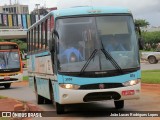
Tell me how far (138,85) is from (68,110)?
3.05 m

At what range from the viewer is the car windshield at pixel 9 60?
31078mm

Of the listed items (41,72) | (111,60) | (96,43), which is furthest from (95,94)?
(41,72)

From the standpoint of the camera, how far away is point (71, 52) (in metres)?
13.3

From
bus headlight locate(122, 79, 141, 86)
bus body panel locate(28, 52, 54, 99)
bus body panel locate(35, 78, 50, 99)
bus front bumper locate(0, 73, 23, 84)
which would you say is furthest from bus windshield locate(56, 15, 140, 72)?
bus front bumper locate(0, 73, 23, 84)

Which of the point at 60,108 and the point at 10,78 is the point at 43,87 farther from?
the point at 10,78

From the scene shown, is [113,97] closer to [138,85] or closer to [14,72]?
[138,85]

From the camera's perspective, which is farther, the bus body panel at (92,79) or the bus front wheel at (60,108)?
the bus front wheel at (60,108)

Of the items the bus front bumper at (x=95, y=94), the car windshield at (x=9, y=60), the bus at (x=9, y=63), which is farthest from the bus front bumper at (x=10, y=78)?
the bus front bumper at (x=95, y=94)

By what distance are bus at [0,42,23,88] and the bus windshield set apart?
1769cm

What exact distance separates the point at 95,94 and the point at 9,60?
19.0 metres

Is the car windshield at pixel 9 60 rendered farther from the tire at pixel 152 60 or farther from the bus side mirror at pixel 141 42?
the tire at pixel 152 60

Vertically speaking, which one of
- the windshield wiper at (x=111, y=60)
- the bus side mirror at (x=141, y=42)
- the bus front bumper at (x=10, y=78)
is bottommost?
the bus front bumper at (x=10, y=78)

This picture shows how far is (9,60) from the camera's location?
31344 millimetres

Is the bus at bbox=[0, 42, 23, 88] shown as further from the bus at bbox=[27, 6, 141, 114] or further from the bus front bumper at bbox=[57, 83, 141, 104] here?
the bus front bumper at bbox=[57, 83, 141, 104]
